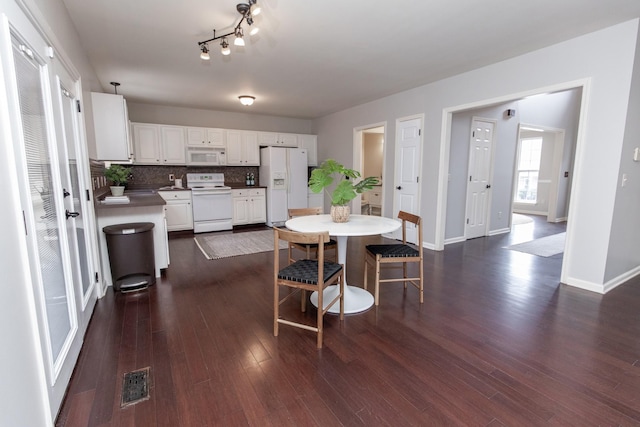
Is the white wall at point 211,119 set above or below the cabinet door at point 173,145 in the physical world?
above

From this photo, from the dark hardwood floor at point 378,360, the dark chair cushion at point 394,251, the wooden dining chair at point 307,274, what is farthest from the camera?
the dark chair cushion at point 394,251

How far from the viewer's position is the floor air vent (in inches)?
63.0

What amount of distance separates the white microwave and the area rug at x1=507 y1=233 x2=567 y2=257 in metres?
5.52

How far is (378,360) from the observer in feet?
6.34

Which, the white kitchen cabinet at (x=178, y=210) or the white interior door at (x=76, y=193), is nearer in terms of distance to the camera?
the white interior door at (x=76, y=193)

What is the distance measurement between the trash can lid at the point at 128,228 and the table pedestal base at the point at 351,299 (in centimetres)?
181

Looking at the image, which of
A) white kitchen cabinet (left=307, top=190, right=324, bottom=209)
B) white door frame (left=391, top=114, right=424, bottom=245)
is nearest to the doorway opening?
white kitchen cabinet (left=307, top=190, right=324, bottom=209)

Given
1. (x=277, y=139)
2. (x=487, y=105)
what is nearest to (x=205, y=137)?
(x=277, y=139)

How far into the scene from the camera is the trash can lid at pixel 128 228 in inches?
114

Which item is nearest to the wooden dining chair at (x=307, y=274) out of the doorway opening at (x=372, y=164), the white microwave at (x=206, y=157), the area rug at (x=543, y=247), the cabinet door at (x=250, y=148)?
the area rug at (x=543, y=247)

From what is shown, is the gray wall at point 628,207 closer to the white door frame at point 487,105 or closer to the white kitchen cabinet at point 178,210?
the white door frame at point 487,105

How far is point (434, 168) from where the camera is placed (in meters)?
4.49

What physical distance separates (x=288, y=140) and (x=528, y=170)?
6786mm

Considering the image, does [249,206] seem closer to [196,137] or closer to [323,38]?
[196,137]
